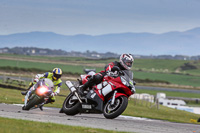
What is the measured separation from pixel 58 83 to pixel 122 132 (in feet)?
22.3

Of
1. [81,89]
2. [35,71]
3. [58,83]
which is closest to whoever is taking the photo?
[81,89]

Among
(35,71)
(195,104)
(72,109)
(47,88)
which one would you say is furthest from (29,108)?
(35,71)

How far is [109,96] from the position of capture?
13594 mm

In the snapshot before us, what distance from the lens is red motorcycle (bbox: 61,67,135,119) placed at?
13.2 m

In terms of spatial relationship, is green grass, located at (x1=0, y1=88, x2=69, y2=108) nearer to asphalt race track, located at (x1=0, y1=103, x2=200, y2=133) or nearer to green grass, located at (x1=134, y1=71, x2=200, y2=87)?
asphalt race track, located at (x1=0, y1=103, x2=200, y2=133)

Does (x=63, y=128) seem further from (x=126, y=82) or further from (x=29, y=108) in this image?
(x=29, y=108)

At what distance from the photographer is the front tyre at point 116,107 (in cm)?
1295

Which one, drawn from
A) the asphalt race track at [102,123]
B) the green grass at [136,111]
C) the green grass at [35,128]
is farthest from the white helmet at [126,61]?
the green grass at [136,111]

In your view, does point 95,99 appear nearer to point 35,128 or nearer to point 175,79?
point 35,128

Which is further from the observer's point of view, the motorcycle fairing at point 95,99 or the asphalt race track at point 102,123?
the motorcycle fairing at point 95,99

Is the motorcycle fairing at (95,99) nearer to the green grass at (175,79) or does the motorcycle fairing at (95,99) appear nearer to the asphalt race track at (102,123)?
the asphalt race track at (102,123)

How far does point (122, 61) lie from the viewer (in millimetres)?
13938

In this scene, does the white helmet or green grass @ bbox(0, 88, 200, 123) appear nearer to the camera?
the white helmet

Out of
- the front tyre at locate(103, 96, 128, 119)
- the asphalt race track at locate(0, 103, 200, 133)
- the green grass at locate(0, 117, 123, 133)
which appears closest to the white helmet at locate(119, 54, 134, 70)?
the front tyre at locate(103, 96, 128, 119)
